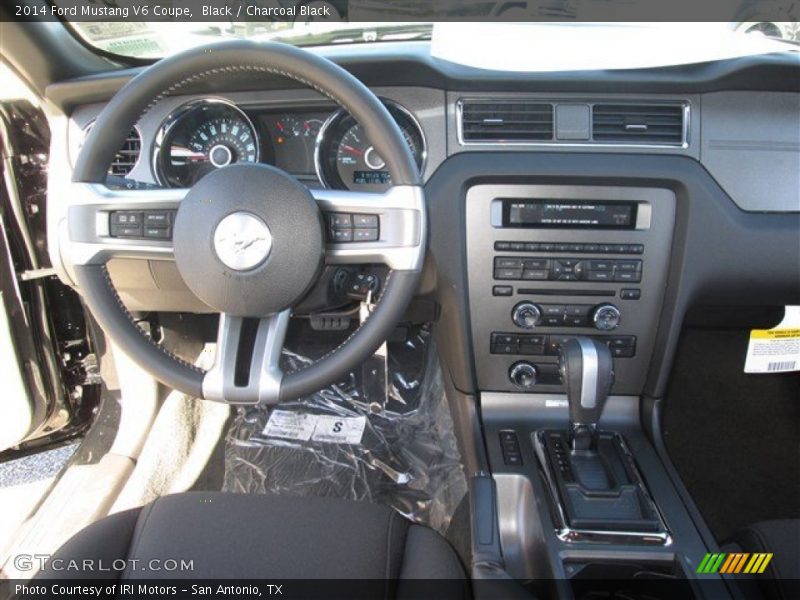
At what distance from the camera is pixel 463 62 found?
4.30 feet

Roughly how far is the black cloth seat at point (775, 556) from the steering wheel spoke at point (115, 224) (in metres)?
1.17

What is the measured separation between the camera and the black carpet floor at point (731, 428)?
1.84m

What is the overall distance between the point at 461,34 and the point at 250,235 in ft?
2.34

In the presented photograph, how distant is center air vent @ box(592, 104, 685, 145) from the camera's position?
53.3 inches

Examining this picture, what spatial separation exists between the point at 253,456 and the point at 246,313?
963 mm

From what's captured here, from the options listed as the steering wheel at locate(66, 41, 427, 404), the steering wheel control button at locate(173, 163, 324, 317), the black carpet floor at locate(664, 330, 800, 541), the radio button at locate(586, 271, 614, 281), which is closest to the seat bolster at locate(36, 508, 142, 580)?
the steering wheel at locate(66, 41, 427, 404)

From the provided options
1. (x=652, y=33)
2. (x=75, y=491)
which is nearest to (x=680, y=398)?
(x=652, y=33)

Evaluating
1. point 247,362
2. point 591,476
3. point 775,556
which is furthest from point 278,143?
point 775,556

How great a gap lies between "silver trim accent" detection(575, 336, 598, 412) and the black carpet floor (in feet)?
2.32

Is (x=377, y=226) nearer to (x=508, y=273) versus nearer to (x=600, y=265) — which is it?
(x=508, y=273)

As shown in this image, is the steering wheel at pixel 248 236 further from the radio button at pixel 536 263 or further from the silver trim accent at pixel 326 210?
the radio button at pixel 536 263

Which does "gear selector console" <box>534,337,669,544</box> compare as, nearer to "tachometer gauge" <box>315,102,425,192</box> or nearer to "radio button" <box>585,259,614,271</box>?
"radio button" <box>585,259,614,271</box>

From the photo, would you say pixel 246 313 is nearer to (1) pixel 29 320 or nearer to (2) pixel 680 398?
(1) pixel 29 320

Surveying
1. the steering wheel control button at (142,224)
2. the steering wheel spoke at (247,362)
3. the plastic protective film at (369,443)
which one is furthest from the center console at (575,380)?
the steering wheel control button at (142,224)
